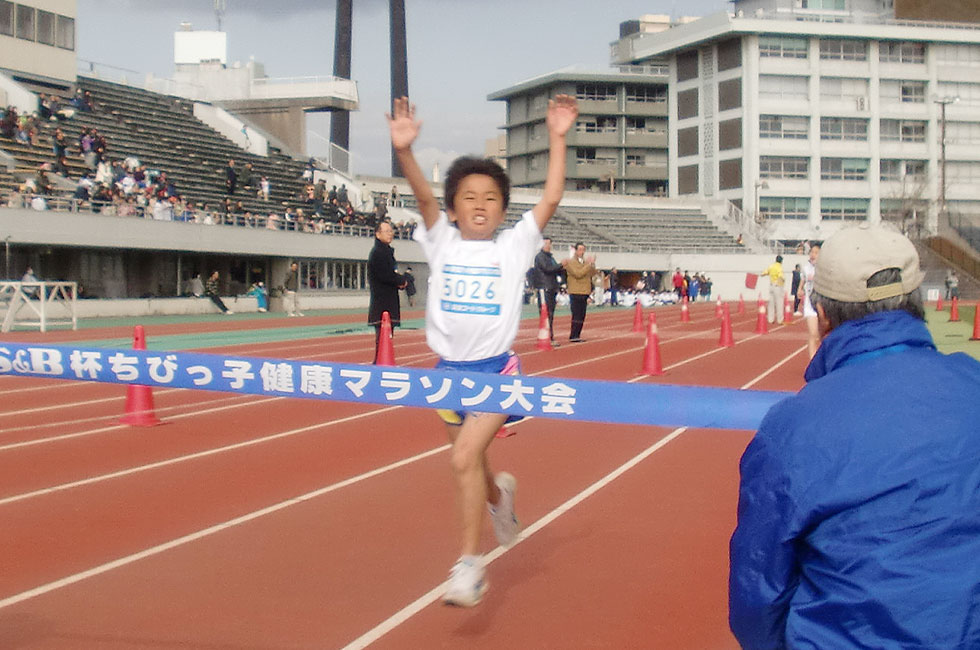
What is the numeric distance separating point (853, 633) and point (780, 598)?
0.49 ft

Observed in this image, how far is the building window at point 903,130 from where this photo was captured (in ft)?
285

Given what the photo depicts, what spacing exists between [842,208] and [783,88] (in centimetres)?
1002

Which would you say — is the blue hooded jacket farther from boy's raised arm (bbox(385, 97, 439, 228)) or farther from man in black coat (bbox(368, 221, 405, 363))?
man in black coat (bbox(368, 221, 405, 363))

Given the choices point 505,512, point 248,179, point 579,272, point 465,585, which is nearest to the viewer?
point 465,585

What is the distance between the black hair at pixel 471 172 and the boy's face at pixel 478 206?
0.02 m

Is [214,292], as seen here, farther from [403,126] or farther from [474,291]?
[474,291]

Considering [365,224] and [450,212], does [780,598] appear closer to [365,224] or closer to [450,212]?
[450,212]

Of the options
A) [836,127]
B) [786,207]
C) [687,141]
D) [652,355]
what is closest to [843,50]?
[836,127]

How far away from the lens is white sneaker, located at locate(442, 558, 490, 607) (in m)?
4.46

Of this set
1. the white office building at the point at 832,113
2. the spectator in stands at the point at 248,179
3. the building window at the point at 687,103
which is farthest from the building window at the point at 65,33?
the building window at the point at 687,103

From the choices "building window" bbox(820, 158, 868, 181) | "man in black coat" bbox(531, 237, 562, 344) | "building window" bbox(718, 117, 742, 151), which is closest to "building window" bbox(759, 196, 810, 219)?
"building window" bbox(820, 158, 868, 181)

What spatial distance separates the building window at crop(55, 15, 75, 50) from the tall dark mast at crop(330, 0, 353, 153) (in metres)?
25.8

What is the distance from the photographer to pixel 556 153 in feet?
16.3

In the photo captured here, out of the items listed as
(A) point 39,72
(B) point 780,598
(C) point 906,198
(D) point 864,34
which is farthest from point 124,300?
(D) point 864,34
